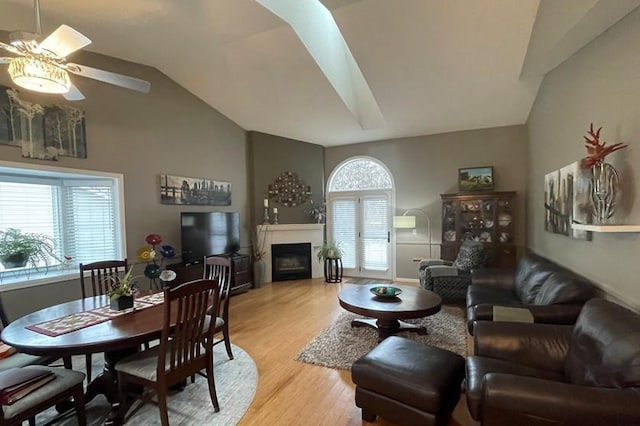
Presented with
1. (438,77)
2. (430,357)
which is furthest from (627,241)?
(438,77)

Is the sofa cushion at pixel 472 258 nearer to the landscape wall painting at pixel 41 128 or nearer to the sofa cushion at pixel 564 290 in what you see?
the sofa cushion at pixel 564 290

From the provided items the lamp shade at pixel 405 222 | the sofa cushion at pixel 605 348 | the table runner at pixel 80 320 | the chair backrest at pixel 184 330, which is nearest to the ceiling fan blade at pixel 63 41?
the chair backrest at pixel 184 330

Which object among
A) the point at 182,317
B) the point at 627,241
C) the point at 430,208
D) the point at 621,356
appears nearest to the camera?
the point at 621,356

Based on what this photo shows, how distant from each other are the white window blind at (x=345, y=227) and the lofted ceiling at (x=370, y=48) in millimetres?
2061

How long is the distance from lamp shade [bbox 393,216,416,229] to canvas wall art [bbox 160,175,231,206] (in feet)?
10.8

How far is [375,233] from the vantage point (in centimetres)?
680

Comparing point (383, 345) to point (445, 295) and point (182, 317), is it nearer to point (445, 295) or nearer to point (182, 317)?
point (182, 317)

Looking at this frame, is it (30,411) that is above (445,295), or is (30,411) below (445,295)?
above

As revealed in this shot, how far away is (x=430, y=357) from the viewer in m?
2.18

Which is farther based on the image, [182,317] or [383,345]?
[383,345]

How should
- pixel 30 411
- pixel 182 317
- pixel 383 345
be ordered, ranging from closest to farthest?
pixel 30 411, pixel 182 317, pixel 383 345

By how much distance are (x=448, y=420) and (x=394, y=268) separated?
4.45 metres

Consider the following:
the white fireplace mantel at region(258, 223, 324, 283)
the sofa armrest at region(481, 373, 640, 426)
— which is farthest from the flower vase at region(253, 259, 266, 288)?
the sofa armrest at region(481, 373, 640, 426)

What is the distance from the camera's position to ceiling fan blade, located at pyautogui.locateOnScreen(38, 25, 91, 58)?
195 centimetres
